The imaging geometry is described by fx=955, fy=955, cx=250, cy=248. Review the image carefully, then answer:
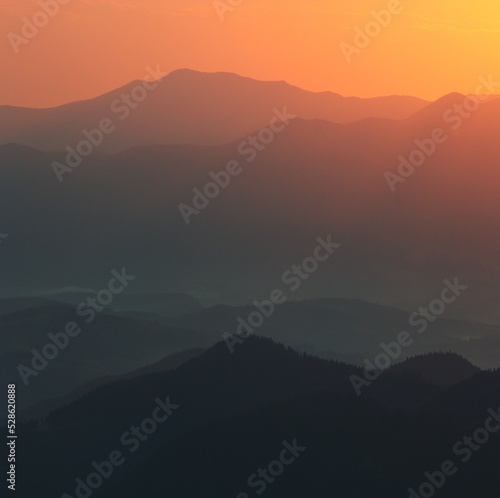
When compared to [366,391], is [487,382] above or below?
above

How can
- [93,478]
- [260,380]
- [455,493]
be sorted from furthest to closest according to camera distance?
[260,380], [93,478], [455,493]

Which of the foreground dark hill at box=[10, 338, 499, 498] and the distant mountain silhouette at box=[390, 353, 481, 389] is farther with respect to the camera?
the distant mountain silhouette at box=[390, 353, 481, 389]

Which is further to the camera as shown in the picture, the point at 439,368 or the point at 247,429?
the point at 439,368

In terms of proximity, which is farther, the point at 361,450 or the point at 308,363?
the point at 308,363

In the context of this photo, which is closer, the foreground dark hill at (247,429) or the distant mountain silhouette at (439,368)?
the foreground dark hill at (247,429)

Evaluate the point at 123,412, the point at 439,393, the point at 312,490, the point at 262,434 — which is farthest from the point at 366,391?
the point at 123,412

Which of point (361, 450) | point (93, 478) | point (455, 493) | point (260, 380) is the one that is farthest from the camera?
point (260, 380)

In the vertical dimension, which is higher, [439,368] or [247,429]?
[439,368]

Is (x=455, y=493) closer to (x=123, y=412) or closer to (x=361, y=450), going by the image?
(x=361, y=450)
